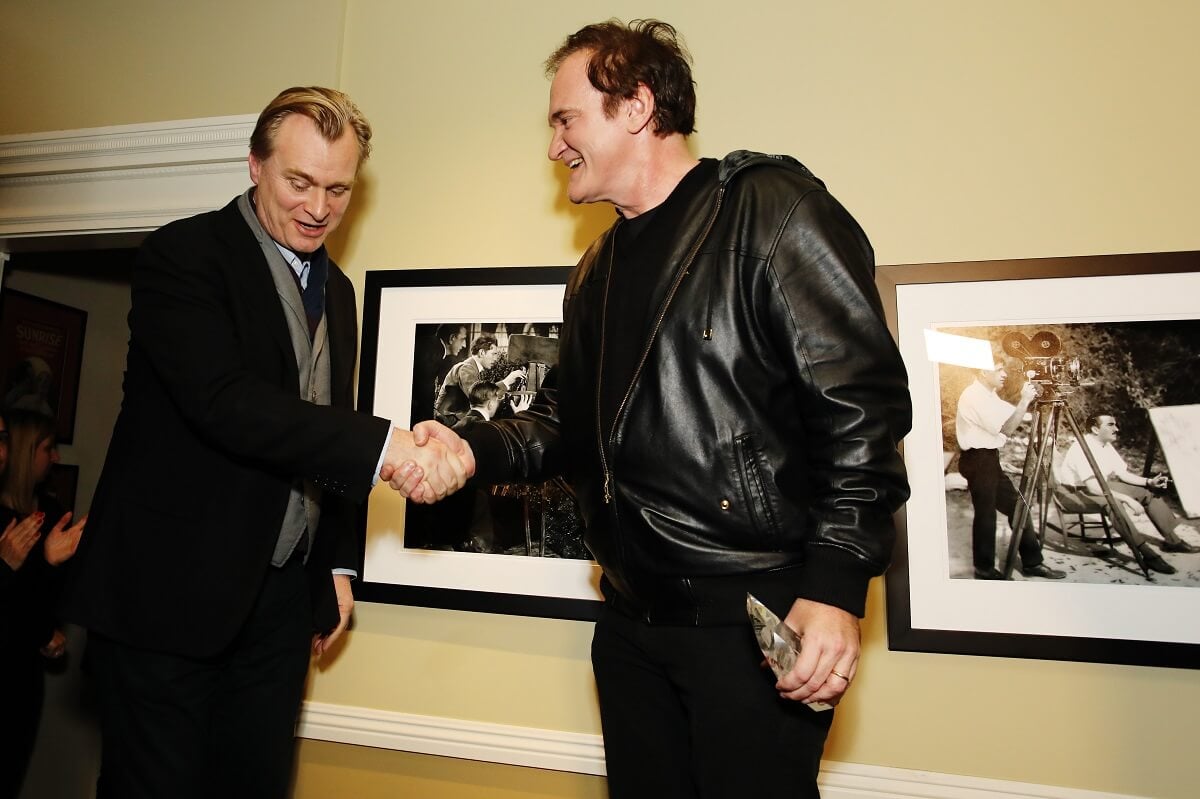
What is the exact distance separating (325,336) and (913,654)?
5.49 ft

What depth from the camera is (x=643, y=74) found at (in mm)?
1701

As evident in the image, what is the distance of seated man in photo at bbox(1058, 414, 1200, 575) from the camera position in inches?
72.9

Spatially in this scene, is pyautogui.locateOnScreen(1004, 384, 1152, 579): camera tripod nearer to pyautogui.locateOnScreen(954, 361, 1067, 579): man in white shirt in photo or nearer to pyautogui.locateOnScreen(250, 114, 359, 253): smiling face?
pyautogui.locateOnScreen(954, 361, 1067, 579): man in white shirt in photo

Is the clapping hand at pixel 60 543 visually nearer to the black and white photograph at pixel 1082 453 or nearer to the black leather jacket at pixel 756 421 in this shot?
the black leather jacket at pixel 756 421

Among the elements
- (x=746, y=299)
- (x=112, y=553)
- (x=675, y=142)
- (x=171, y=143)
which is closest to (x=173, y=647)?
(x=112, y=553)

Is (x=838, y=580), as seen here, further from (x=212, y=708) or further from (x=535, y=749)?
(x=212, y=708)

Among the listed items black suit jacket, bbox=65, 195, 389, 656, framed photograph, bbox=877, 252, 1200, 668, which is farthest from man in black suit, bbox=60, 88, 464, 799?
framed photograph, bbox=877, 252, 1200, 668

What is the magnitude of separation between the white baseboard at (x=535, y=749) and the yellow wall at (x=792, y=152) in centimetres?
3

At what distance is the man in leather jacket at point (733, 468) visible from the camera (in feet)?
4.13

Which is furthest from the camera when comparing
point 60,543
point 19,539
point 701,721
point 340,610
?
point 60,543

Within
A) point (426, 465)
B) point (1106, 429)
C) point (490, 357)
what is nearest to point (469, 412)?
point (490, 357)

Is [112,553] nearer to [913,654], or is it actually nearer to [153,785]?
[153,785]

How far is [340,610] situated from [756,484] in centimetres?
130

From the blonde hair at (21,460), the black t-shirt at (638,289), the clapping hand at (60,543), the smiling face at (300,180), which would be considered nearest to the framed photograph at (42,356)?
the blonde hair at (21,460)
